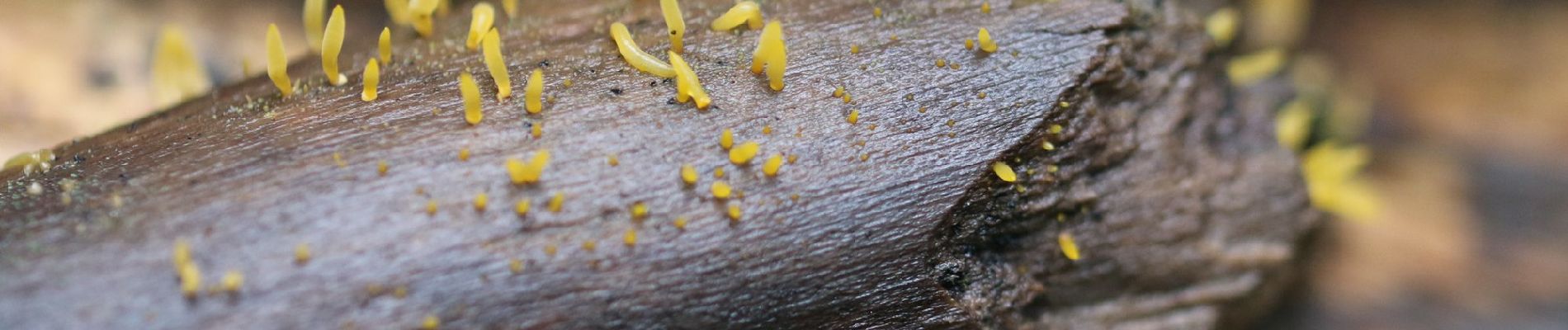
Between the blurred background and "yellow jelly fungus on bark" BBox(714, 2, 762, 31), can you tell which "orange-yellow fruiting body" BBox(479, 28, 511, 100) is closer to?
"yellow jelly fungus on bark" BBox(714, 2, 762, 31)

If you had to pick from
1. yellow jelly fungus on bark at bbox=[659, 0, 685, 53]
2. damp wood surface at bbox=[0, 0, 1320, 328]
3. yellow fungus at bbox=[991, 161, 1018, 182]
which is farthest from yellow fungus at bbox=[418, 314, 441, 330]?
yellow fungus at bbox=[991, 161, 1018, 182]

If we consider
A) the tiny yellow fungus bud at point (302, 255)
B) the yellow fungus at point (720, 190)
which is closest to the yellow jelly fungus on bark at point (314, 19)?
the tiny yellow fungus bud at point (302, 255)

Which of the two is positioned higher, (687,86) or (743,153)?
(687,86)

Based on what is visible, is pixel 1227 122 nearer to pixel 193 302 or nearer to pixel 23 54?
pixel 193 302

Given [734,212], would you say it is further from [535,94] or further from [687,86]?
[535,94]

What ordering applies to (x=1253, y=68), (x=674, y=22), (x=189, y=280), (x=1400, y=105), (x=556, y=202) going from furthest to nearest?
(x=1400, y=105) → (x=1253, y=68) → (x=674, y=22) → (x=556, y=202) → (x=189, y=280)

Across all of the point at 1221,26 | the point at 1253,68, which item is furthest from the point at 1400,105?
the point at 1221,26

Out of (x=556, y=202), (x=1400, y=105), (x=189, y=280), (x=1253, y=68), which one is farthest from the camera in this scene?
(x=1400, y=105)
